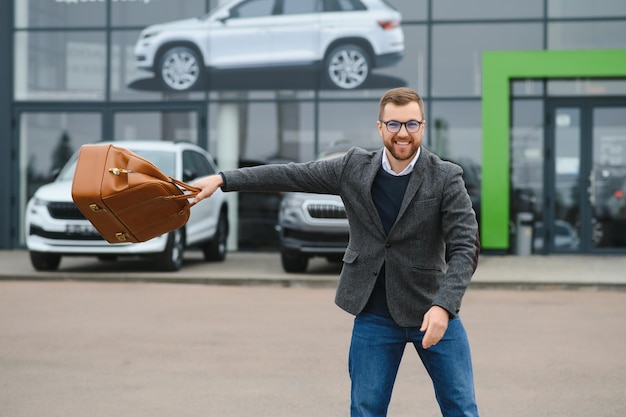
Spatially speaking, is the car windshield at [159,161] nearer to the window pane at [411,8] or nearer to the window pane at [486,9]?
the window pane at [411,8]

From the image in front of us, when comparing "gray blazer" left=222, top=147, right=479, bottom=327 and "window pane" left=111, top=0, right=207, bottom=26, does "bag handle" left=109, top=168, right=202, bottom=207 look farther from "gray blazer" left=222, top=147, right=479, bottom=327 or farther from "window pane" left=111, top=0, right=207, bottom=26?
"window pane" left=111, top=0, right=207, bottom=26

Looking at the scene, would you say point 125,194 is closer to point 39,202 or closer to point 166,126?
point 39,202

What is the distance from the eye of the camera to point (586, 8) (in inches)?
758

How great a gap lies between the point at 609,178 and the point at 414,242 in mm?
16016

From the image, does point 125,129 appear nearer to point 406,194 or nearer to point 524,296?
point 524,296

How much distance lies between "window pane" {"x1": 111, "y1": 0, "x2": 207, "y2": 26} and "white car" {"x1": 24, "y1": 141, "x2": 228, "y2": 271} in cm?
467

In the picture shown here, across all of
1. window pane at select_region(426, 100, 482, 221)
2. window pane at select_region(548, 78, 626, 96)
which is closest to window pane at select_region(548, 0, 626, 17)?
window pane at select_region(548, 78, 626, 96)

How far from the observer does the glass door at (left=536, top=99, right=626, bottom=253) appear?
19.0 metres

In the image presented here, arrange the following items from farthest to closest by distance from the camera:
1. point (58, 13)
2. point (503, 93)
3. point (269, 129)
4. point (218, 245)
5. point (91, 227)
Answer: point (58, 13), point (269, 129), point (503, 93), point (218, 245), point (91, 227)

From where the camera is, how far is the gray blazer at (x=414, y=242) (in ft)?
12.4

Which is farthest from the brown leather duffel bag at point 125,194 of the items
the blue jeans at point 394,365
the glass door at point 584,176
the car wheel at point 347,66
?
the glass door at point 584,176

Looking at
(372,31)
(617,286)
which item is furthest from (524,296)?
(372,31)

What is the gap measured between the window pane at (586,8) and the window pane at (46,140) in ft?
29.7

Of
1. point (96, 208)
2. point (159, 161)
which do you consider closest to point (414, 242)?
point (96, 208)
